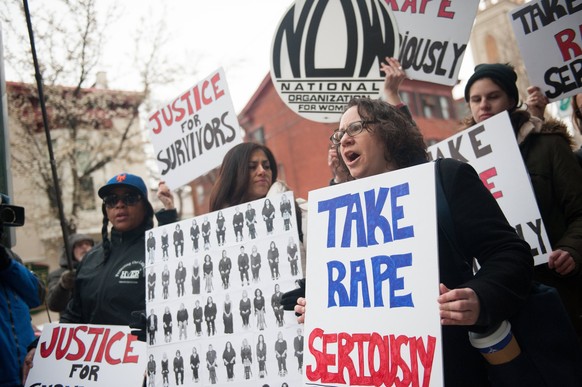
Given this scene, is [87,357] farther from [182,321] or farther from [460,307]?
[460,307]

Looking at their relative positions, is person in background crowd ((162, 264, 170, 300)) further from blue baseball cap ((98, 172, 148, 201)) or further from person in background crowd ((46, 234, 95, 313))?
person in background crowd ((46, 234, 95, 313))

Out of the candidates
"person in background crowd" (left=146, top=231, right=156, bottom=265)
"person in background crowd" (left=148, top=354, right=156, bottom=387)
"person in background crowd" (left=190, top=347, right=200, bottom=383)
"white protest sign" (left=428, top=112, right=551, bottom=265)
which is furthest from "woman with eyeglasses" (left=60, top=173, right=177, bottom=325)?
"white protest sign" (left=428, top=112, right=551, bottom=265)

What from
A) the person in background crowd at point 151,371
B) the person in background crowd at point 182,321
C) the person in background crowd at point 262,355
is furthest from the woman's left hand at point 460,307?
the person in background crowd at point 151,371

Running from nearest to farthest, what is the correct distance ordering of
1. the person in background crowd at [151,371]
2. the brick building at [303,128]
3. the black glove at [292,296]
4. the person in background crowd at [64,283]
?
the black glove at [292,296], the person in background crowd at [151,371], the person in background crowd at [64,283], the brick building at [303,128]

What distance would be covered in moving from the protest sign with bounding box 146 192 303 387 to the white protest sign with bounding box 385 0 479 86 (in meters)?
1.51

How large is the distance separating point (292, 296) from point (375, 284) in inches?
21.7

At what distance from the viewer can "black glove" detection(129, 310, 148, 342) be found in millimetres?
2791

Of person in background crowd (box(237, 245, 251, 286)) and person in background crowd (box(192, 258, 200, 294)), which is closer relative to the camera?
person in background crowd (box(237, 245, 251, 286))

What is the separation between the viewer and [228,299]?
2537 millimetres

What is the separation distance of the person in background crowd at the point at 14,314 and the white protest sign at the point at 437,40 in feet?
9.00

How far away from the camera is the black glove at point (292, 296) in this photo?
214 centimetres

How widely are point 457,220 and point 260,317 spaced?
1.12m

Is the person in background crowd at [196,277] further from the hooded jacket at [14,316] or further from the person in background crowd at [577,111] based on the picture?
the person in background crowd at [577,111]

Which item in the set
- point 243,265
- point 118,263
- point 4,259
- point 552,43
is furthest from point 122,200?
point 552,43
